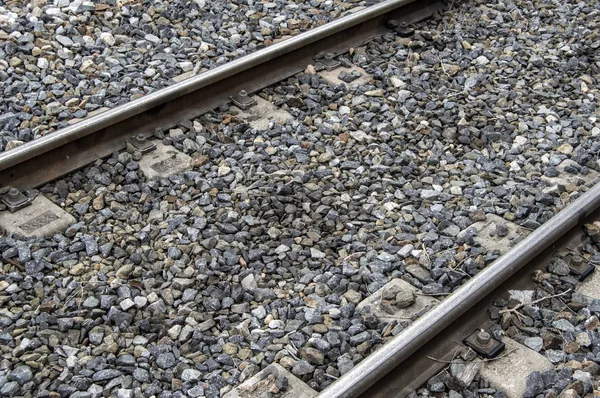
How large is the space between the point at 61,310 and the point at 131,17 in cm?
338

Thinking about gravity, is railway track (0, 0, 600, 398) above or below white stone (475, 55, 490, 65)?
below

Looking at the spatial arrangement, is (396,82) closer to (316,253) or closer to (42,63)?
(316,253)

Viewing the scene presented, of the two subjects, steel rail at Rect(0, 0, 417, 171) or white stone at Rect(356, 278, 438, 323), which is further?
steel rail at Rect(0, 0, 417, 171)

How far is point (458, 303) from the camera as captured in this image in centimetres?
445

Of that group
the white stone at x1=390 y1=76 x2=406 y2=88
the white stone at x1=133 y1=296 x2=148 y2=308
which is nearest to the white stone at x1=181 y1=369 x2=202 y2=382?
the white stone at x1=133 y1=296 x2=148 y2=308

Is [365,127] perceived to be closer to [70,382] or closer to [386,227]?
[386,227]

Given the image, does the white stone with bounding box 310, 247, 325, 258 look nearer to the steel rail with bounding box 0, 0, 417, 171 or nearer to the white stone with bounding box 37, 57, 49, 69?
the steel rail with bounding box 0, 0, 417, 171

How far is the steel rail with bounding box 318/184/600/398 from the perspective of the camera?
4.03 metres

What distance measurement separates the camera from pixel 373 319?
4.58m

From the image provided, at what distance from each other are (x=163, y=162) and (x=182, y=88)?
0.64m

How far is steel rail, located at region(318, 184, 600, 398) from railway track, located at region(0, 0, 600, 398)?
10 millimetres

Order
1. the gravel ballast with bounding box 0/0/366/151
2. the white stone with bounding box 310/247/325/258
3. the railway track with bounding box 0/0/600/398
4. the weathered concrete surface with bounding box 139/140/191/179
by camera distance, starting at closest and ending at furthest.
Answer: the railway track with bounding box 0/0/600/398, the white stone with bounding box 310/247/325/258, the weathered concrete surface with bounding box 139/140/191/179, the gravel ballast with bounding box 0/0/366/151

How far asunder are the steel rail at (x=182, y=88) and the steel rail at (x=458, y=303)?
8.17 feet

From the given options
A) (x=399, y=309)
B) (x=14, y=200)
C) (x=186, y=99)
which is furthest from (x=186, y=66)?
(x=399, y=309)
